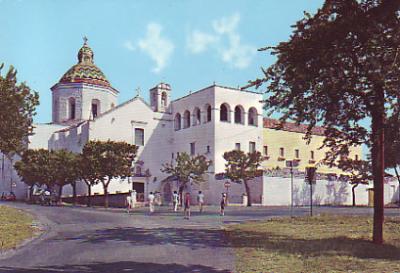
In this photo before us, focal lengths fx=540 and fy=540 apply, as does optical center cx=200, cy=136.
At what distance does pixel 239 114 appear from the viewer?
62656 millimetres

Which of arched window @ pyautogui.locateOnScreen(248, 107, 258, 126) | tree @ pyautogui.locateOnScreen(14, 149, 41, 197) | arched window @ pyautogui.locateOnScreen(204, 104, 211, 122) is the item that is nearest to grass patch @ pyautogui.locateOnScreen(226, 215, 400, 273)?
tree @ pyautogui.locateOnScreen(14, 149, 41, 197)

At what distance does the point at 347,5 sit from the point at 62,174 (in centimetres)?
4052

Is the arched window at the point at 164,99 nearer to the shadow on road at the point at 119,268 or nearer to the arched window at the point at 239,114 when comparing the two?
the arched window at the point at 239,114

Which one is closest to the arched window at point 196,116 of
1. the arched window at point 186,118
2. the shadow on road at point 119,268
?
the arched window at point 186,118

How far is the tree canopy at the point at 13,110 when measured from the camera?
1180 inches

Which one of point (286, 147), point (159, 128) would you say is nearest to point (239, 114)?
point (286, 147)

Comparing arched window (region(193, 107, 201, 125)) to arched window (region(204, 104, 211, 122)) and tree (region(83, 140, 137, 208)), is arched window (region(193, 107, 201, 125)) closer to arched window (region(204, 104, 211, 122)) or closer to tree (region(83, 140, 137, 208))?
arched window (region(204, 104, 211, 122))

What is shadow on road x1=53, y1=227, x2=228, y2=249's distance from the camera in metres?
18.1

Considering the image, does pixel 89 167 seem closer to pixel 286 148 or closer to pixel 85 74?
pixel 85 74

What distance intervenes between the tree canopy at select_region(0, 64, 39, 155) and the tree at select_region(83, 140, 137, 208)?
15.1 m

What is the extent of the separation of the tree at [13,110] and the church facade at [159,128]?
25.9m

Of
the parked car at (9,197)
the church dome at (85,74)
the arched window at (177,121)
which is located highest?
the church dome at (85,74)

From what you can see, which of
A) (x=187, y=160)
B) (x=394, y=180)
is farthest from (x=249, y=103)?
(x=394, y=180)

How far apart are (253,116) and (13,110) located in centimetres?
3735
